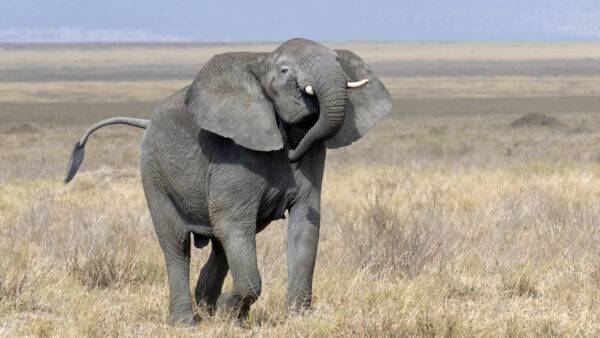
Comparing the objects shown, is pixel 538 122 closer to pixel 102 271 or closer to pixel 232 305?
pixel 102 271

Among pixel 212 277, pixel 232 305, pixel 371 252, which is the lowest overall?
pixel 371 252

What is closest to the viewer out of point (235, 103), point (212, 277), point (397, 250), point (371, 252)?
point (235, 103)

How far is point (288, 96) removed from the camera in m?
5.41

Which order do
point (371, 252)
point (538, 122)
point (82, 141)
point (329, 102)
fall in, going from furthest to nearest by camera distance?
point (538, 122)
point (371, 252)
point (82, 141)
point (329, 102)

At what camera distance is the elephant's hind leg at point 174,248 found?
623cm

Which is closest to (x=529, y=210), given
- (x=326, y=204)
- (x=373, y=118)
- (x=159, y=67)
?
(x=326, y=204)

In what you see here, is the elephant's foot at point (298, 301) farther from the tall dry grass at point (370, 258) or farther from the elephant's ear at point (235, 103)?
the elephant's ear at point (235, 103)

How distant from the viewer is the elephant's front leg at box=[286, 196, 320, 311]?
18.7ft

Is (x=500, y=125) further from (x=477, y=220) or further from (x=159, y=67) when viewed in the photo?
(x=159, y=67)

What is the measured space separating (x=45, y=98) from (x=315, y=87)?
58.6 meters

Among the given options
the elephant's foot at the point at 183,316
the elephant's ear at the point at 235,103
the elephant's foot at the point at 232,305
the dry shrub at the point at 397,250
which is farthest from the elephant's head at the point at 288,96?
the dry shrub at the point at 397,250

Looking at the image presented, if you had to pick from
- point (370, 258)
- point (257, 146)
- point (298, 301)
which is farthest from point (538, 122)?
point (257, 146)

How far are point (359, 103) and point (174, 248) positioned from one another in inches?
61.8

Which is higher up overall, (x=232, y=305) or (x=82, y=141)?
(x=82, y=141)
